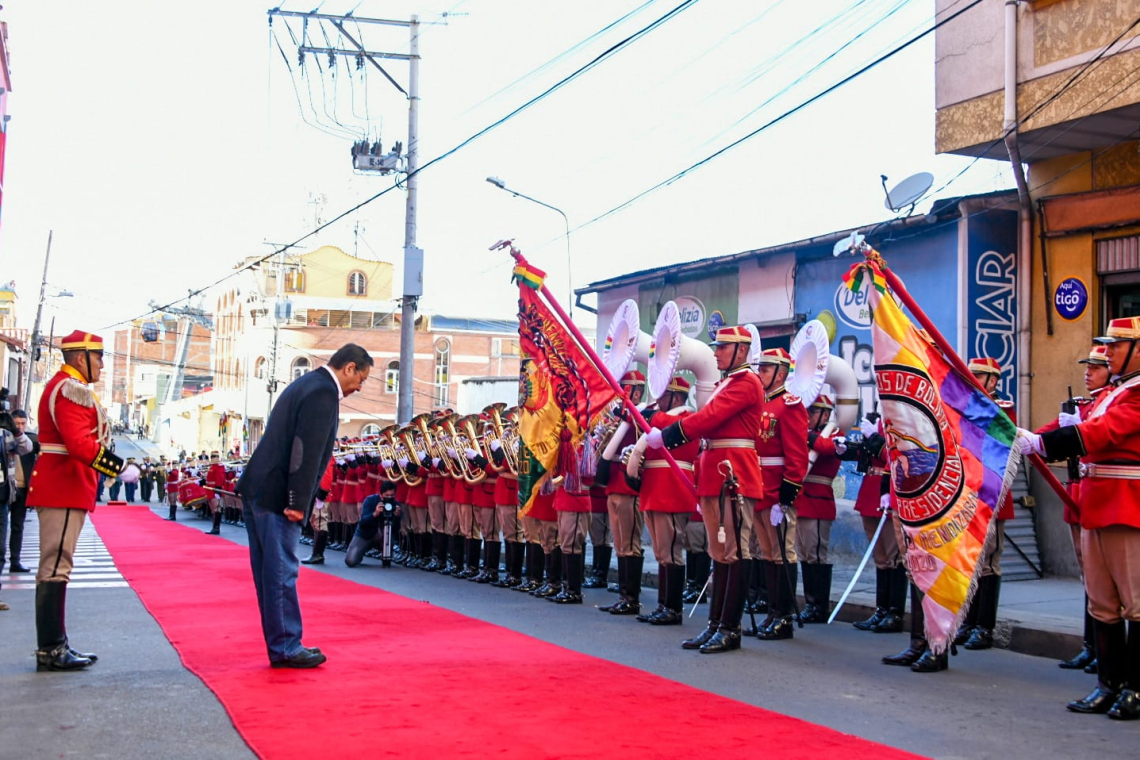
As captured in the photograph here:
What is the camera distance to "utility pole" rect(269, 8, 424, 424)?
75.2 ft

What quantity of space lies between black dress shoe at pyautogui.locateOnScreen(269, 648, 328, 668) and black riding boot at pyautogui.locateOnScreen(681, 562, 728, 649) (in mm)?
2766

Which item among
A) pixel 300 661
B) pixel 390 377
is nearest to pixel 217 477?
pixel 300 661

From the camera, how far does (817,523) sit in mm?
10844

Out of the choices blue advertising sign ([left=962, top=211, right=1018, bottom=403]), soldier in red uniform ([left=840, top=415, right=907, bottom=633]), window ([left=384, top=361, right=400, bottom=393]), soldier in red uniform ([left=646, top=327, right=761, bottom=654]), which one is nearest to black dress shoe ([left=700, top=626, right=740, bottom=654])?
soldier in red uniform ([left=646, top=327, right=761, bottom=654])

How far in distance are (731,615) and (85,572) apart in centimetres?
950

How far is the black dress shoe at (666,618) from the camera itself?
9.95m

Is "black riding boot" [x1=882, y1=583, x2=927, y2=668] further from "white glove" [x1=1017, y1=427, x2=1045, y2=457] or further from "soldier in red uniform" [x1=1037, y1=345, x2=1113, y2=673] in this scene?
"white glove" [x1=1017, y1=427, x2=1045, y2=457]

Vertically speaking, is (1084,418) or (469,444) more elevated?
(1084,418)

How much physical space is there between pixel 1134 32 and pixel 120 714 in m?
11.2

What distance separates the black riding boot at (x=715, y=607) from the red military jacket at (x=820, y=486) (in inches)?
85.4

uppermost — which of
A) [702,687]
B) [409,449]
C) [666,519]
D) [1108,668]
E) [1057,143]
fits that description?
[1057,143]

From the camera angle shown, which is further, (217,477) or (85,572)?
(217,477)

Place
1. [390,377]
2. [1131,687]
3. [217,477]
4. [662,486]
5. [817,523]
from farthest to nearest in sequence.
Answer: [390,377] → [217,477] → [817,523] → [662,486] → [1131,687]

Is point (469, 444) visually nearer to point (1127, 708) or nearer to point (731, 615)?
point (731, 615)
